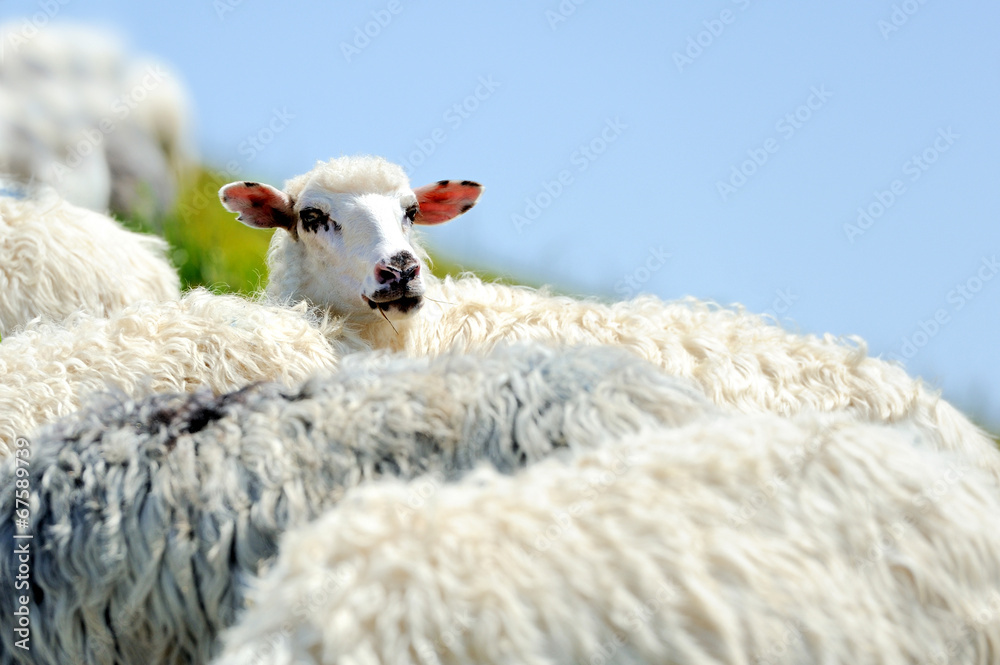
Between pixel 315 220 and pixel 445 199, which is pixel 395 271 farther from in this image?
pixel 445 199

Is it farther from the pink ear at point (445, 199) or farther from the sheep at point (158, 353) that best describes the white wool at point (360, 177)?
the sheep at point (158, 353)

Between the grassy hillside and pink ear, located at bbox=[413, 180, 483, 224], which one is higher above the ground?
pink ear, located at bbox=[413, 180, 483, 224]

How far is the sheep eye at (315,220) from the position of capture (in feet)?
17.3

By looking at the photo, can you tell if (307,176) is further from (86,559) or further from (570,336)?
(86,559)

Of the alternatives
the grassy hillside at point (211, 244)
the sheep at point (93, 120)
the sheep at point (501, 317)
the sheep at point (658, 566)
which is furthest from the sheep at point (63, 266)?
the sheep at point (658, 566)

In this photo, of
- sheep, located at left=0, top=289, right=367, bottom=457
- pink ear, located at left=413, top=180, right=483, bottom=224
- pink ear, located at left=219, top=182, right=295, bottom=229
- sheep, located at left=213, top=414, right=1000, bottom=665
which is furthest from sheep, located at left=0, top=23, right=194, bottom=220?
sheep, located at left=213, top=414, right=1000, bottom=665

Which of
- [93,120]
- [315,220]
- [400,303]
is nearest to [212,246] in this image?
[93,120]

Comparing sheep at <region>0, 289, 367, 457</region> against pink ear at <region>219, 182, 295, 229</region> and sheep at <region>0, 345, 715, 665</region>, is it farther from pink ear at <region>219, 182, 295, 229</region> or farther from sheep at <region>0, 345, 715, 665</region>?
sheep at <region>0, 345, 715, 665</region>

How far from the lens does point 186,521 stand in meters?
2.57

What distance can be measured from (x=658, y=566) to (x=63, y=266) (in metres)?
4.59

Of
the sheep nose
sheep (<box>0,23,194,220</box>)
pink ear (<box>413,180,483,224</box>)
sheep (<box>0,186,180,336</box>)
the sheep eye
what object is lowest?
sheep (<box>0,23,194,220</box>)

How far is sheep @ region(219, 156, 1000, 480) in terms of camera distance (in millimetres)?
4871

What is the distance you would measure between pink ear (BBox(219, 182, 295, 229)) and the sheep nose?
908mm

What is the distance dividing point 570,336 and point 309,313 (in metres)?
1.27
